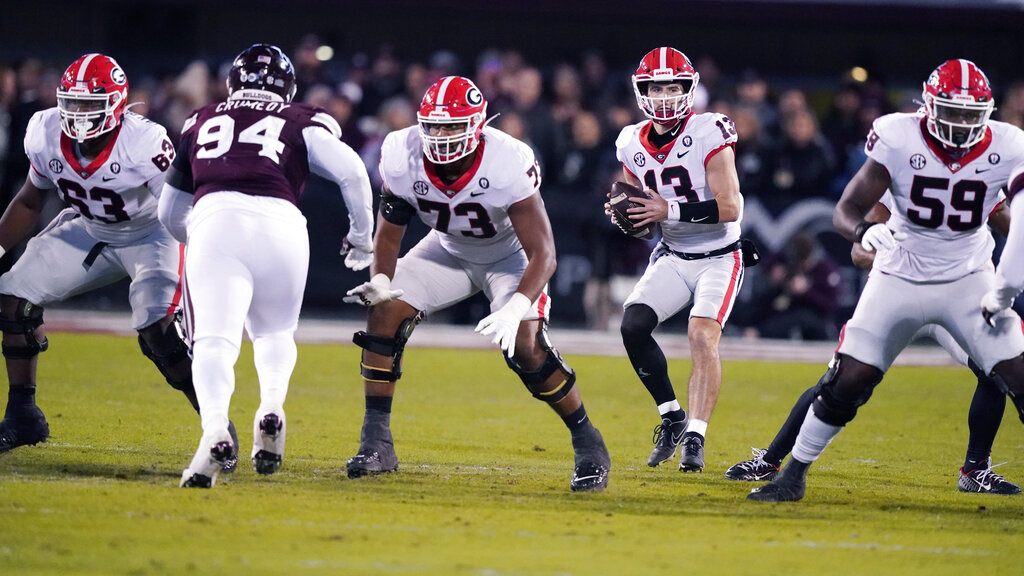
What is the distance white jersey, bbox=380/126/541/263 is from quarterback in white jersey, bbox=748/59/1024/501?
4.80ft

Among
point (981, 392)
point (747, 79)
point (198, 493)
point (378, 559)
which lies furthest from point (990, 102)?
point (747, 79)

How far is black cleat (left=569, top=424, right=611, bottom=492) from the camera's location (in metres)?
5.76

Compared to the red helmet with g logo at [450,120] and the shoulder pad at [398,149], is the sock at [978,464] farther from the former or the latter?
the shoulder pad at [398,149]

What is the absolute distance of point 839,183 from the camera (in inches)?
505

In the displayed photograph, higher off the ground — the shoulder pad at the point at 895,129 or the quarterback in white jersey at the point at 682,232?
the shoulder pad at the point at 895,129

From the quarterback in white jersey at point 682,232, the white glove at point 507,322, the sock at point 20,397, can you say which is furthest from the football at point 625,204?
the sock at point 20,397

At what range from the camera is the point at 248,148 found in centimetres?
543

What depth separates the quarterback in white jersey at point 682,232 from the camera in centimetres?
671

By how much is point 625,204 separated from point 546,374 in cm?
123

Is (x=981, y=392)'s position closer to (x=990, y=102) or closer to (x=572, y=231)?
(x=990, y=102)

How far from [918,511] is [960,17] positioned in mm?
12183

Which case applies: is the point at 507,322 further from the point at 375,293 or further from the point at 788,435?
the point at 788,435

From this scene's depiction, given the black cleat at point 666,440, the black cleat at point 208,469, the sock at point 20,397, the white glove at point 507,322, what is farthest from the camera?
the black cleat at point 666,440

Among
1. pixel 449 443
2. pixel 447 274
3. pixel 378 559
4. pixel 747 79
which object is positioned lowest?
pixel 449 443
